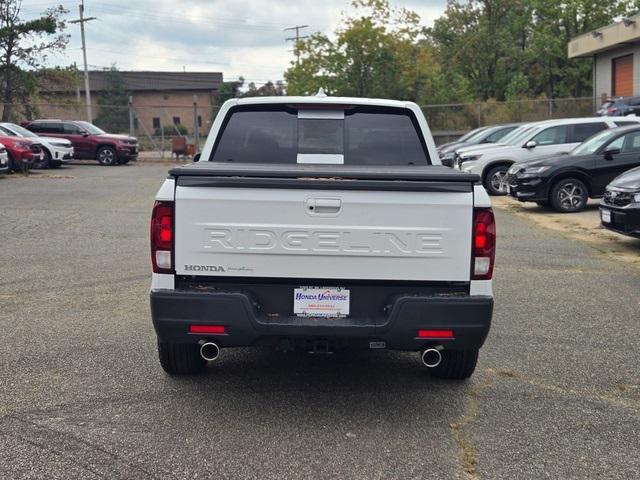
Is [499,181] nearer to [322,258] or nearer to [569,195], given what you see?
[569,195]

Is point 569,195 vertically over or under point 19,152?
under

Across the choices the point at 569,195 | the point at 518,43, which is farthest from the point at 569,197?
the point at 518,43

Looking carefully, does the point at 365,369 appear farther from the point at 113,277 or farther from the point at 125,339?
the point at 113,277

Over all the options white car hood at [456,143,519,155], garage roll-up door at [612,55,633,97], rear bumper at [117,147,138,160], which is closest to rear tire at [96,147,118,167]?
rear bumper at [117,147,138,160]

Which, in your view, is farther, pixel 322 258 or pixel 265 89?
pixel 265 89

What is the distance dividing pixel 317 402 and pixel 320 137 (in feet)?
6.78

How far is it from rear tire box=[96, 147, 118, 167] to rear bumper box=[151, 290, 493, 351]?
28.0 metres

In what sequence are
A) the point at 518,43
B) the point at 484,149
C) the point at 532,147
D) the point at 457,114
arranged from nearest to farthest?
the point at 532,147
the point at 484,149
the point at 457,114
the point at 518,43

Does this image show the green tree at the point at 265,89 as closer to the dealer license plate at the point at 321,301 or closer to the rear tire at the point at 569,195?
the rear tire at the point at 569,195

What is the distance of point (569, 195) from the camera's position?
14.6m

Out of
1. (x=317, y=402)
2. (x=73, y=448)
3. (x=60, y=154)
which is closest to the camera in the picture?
(x=73, y=448)

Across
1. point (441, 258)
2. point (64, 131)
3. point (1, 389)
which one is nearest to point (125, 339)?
point (1, 389)

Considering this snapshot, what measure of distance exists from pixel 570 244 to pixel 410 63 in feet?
115

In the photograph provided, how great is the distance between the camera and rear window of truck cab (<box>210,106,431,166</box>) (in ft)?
18.7
